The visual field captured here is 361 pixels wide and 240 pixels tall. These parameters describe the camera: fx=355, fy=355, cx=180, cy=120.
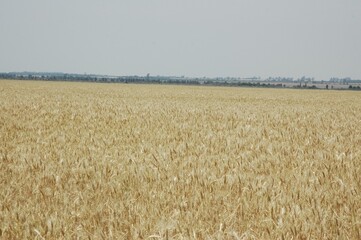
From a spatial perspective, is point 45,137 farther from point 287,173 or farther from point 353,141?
point 353,141

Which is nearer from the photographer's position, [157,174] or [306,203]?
[306,203]

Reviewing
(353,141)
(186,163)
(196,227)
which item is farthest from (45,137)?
(353,141)

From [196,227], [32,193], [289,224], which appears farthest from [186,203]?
[32,193]

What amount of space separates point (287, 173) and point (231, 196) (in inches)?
43.3

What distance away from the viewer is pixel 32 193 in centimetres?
341

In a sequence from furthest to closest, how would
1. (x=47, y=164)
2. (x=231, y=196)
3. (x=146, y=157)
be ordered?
(x=146, y=157), (x=47, y=164), (x=231, y=196)

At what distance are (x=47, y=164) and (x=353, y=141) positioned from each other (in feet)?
19.1

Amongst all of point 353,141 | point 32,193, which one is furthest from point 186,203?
point 353,141

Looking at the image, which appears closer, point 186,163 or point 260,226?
point 260,226

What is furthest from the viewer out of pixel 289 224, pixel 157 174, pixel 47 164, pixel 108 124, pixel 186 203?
pixel 108 124

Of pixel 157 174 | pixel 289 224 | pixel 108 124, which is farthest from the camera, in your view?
pixel 108 124

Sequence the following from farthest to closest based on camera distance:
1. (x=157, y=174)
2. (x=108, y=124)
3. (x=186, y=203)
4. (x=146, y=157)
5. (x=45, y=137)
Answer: (x=108, y=124) < (x=45, y=137) < (x=146, y=157) < (x=157, y=174) < (x=186, y=203)

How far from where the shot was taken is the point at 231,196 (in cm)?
337

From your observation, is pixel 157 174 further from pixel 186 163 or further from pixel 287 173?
pixel 287 173
